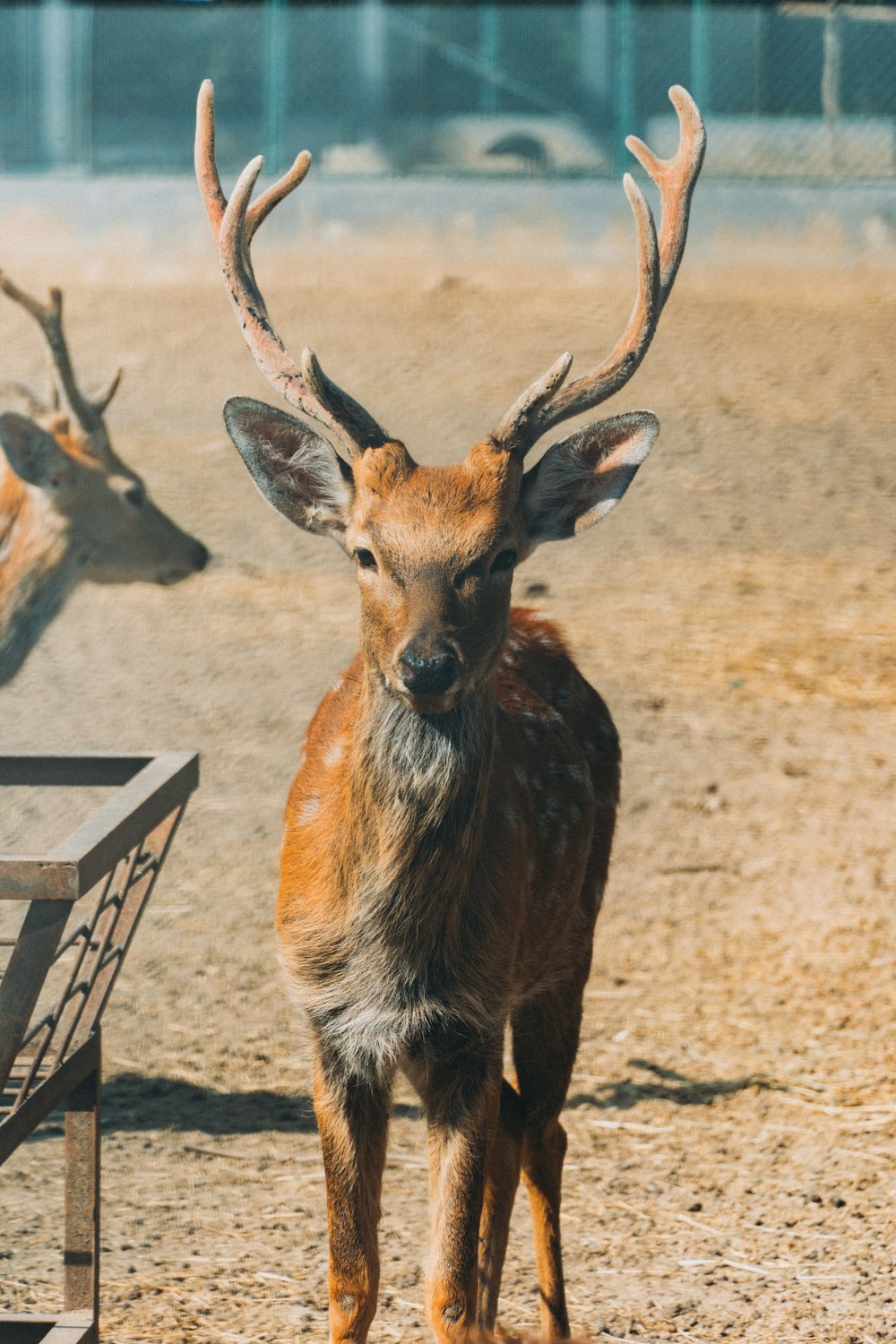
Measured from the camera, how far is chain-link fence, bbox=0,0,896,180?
525 inches

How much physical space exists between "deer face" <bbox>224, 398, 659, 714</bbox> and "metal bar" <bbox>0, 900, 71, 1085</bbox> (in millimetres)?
755

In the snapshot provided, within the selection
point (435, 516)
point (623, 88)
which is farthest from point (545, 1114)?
point (623, 88)

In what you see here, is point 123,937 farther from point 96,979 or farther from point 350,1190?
point 350,1190

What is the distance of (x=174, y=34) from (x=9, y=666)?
1061 cm

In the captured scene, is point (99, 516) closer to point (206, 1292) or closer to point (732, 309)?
point (206, 1292)

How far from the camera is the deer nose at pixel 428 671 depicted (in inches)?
116

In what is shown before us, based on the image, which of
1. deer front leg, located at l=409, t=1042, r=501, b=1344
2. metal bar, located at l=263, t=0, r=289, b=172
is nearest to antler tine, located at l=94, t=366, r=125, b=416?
deer front leg, located at l=409, t=1042, r=501, b=1344

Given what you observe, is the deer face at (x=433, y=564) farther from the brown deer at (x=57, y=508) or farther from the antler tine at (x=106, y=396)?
the antler tine at (x=106, y=396)

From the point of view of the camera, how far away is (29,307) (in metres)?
6.28

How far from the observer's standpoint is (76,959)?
3.27 meters

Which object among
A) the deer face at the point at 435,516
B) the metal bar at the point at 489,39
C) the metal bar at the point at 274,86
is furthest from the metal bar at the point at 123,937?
the metal bar at the point at 489,39

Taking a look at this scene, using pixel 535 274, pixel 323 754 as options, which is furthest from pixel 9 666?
pixel 535 274

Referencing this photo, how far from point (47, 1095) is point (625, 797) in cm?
455

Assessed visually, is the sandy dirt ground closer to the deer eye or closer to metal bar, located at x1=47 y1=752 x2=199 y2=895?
metal bar, located at x1=47 y1=752 x2=199 y2=895
